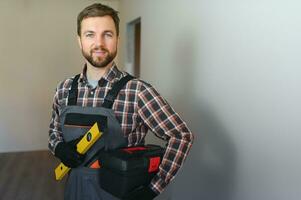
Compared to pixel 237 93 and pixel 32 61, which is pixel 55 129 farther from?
pixel 32 61

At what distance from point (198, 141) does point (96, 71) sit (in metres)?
0.99

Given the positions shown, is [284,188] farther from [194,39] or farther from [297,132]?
[194,39]

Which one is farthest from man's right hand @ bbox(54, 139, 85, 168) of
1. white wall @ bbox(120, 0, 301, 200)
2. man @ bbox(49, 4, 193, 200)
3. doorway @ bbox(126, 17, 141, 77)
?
doorway @ bbox(126, 17, 141, 77)

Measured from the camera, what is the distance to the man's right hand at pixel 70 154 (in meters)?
1.20

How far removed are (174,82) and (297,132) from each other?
50.1 inches

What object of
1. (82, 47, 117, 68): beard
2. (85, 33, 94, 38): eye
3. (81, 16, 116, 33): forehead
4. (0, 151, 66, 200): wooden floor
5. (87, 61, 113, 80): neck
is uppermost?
(81, 16, 116, 33): forehead

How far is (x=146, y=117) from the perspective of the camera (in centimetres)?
118

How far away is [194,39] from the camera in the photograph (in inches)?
80.4

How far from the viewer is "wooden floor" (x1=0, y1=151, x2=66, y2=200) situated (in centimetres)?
308

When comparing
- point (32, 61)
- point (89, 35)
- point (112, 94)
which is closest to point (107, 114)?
point (112, 94)

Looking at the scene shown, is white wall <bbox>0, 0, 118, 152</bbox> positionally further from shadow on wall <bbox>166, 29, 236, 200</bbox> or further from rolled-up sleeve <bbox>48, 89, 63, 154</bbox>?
rolled-up sleeve <bbox>48, 89, 63, 154</bbox>

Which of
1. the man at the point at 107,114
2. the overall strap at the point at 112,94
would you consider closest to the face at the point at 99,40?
the man at the point at 107,114

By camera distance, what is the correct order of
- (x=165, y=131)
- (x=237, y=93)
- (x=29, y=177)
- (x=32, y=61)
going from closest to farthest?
(x=165, y=131) → (x=237, y=93) → (x=29, y=177) → (x=32, y=61)

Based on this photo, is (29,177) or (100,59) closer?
(100,59)
